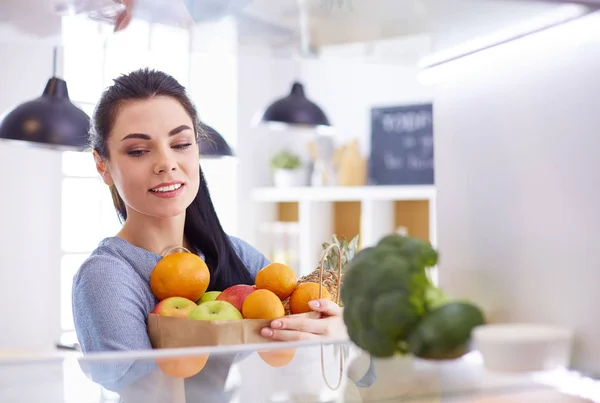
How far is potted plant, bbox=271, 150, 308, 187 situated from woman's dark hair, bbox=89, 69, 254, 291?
299cm

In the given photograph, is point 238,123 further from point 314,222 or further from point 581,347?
point 581,347

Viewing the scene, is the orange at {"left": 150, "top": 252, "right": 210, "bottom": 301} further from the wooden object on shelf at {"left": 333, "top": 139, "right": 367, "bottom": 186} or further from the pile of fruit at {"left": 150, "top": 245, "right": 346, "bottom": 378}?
the wooden object on shelf at {"left": 333, "top": 139, "right": 367, "bottom": 186}

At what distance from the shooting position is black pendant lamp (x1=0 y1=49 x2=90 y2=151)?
7.00 feet

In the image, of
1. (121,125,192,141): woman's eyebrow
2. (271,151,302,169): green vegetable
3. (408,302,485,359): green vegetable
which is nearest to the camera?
(408,302,485,359): green vegetable

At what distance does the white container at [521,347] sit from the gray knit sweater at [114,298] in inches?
30.0

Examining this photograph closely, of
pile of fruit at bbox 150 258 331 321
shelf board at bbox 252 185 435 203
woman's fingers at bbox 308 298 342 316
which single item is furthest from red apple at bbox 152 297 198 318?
shelf board at bbox 252 185 435 203

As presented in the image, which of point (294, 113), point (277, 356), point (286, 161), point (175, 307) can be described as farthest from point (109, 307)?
point (286, 161)

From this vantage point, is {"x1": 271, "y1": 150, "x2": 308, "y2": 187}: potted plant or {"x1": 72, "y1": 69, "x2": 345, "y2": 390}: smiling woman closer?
{"x1": 72, "y1": 69, "x2": 345, "y2": 390}: smiling woman

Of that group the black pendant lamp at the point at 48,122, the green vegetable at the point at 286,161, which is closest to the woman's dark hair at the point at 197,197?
the black pendant lamp at the point at 48,122

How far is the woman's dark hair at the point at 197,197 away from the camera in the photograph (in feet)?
4.48

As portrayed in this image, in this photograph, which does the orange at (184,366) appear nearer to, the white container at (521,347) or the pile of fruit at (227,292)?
the white container at (521,347)

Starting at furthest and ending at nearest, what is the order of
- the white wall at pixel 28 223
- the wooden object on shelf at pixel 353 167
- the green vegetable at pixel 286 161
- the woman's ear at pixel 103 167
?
1. the green vegetable at pixel 286 161
2. the wooden object on shelf at pixel 353 167
3. the white wall at pixel 28 223
4. the woman's ear at pixel 103 167

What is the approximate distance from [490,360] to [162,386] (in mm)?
308

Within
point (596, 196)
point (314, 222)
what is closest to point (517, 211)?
point (596, 196)
